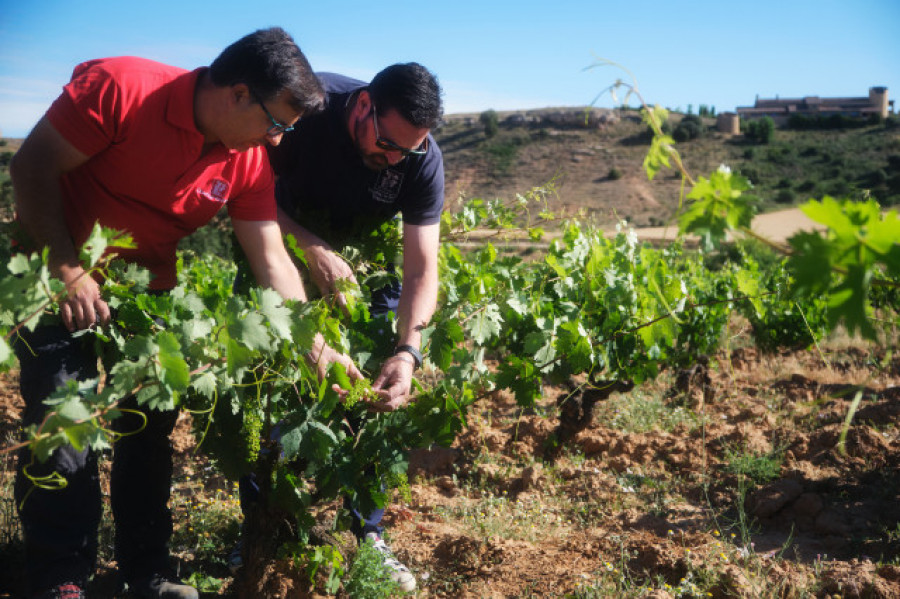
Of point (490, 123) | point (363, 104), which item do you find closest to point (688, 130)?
point (490, 123)

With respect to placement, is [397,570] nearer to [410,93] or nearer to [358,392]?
[358,392]

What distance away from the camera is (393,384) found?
7.75 feet

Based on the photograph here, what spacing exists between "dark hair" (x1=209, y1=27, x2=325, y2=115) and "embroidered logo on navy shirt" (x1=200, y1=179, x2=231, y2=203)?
0.31m

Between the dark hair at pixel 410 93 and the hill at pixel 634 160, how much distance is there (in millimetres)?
32402

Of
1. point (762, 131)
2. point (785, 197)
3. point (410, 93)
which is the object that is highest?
point (762, 131)

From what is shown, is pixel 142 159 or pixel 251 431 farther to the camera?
pixel 251 431

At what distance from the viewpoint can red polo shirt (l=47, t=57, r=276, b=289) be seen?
1880mm

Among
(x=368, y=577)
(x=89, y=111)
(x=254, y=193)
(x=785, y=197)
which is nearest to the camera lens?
(x=89, y=111)

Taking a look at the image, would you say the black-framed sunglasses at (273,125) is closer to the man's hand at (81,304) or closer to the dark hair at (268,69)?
the dark hair at (268,69)

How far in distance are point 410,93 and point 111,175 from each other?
3.13 ft

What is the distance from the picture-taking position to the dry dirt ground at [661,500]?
2.58m

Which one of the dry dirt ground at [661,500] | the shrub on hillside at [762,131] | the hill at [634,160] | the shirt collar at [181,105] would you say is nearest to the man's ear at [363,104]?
the shirt collar at [181,105]

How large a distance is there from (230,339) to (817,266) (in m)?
1.27

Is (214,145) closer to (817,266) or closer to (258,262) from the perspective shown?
(258,262)
